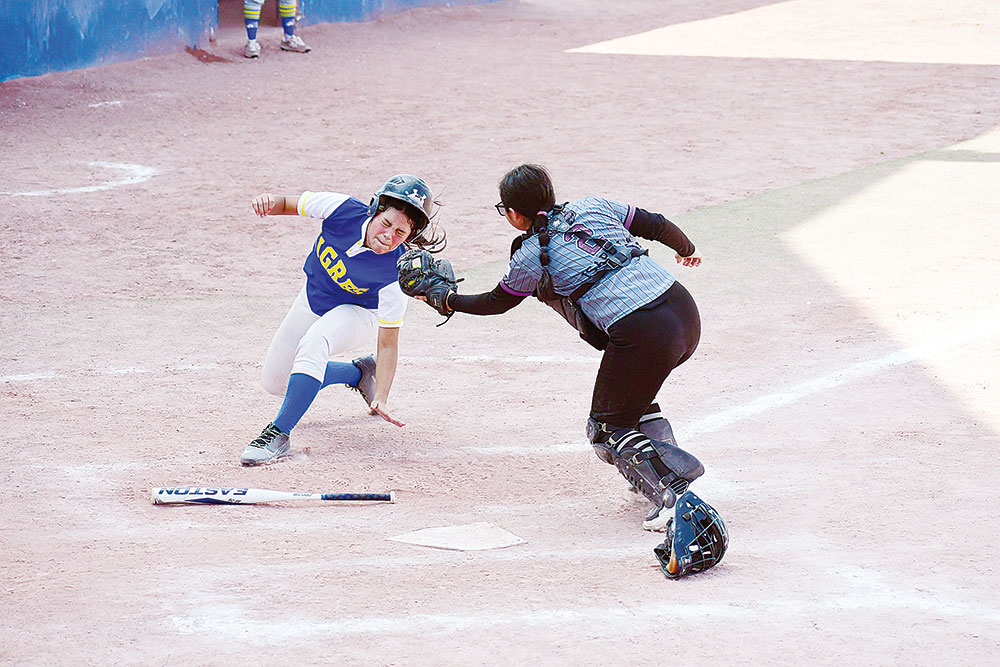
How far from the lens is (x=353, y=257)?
5270 mm

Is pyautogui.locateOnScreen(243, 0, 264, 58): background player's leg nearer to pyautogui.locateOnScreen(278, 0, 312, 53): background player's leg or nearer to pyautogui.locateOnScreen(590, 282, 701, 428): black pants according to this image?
pyautogui.locateOnScreen(278, 0, 312, 53): background player's leg

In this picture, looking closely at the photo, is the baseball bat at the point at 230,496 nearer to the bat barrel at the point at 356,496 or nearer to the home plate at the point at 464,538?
the bat barrel at the point at 356,496

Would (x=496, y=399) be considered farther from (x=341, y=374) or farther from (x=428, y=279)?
(x=428, y=279)

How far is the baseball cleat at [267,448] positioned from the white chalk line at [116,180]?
584 cm

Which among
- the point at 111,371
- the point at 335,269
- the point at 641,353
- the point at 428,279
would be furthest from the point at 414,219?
the point at 111,371

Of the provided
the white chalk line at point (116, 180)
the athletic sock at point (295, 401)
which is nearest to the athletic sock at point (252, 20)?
the white chalk line at point (116, 180)

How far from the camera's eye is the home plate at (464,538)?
4227 millimetres

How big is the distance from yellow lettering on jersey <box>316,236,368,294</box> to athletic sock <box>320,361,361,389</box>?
0.46 m

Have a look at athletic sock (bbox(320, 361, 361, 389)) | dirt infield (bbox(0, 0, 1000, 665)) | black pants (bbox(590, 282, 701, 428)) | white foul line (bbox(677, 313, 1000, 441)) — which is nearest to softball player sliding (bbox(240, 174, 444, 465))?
athletic sock (bbox(320, 361, 361, 389))

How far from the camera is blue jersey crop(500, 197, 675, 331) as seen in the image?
166 inches

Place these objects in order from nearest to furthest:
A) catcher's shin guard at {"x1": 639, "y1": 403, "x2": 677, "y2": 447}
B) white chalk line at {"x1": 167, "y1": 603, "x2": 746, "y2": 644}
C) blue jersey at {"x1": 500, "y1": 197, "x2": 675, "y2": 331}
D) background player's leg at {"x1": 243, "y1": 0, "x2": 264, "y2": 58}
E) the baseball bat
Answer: white chalk line at {"x1": 167, "y1": 603, "x2": 746, "y2": 644} → blue jersey at {"x1": 500, "y1": 197, "x2": 675, "y2": 331} → catcher's shin guard at {"x1": 639, "y1": 403, "x2": 677, "y2": 447} → the baseball bat → background player's leg at {"x1": 243, "y1": 0, "x2": 264, "y2": 58}

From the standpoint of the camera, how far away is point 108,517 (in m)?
4.50

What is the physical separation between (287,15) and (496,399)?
1272cm

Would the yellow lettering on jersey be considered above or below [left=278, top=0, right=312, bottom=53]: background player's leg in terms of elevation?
above
